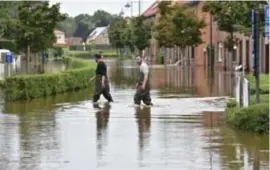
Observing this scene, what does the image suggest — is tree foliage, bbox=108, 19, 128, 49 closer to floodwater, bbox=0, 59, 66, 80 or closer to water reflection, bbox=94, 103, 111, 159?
floodwater, bbox=0, 59, 66, 80

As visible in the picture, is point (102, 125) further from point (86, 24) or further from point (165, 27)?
point (86, 24)

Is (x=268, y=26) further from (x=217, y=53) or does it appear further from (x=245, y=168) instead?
(x=217, y=53)

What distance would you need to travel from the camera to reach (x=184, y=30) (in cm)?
6275

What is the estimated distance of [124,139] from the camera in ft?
42.6

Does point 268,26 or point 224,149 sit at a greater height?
point 268,26

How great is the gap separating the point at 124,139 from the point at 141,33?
7887 cm

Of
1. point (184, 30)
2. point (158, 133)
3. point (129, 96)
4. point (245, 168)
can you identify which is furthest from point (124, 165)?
point (184, 30)

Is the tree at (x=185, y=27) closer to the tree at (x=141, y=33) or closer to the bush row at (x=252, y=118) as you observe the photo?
the tree at (x=141, y=33)

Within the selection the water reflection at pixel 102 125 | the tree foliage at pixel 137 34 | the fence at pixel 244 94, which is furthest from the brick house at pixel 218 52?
the fence at pixel 244 94

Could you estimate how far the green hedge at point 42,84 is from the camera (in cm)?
2261

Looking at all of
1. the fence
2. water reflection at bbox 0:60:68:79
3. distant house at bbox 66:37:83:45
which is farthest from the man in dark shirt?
distant house at bbox 66:37:83:45

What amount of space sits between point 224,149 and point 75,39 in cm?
17310

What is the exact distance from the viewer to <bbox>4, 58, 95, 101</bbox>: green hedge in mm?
22609

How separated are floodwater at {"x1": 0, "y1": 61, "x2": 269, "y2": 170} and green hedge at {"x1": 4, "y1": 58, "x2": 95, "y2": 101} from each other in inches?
62.9
